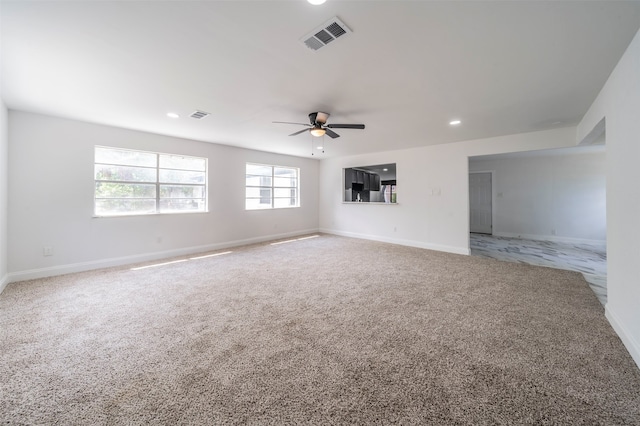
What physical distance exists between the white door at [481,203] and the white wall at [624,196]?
5.62m

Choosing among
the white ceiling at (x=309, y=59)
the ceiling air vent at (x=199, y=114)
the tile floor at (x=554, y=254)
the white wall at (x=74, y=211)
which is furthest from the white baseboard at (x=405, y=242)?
the ceiling air vent at (x=199, y=114)

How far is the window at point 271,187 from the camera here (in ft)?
21.3

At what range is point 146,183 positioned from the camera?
15.6 feet

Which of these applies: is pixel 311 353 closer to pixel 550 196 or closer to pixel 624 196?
pixel 624 196

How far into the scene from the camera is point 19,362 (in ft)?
5.84

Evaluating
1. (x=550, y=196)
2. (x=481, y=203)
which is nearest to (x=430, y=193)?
(x=481, y=203)

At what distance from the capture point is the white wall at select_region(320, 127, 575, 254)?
479 centimetres

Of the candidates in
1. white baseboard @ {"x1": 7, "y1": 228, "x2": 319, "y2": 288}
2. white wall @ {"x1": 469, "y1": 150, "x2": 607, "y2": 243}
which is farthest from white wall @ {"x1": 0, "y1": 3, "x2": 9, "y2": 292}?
white wall @ {"x1": 469, "y1": 150, "x2": 607, "y2": 243}

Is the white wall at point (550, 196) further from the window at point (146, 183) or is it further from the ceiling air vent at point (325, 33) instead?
the window at point (146, 183)

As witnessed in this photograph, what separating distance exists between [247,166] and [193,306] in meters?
4.31

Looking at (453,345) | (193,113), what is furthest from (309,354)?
(193,113)

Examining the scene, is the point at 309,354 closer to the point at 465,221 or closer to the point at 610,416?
the point at 610,416

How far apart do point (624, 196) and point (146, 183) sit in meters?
6.66

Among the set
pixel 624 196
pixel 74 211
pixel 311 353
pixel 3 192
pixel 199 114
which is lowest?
pixel 311 353
